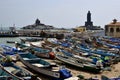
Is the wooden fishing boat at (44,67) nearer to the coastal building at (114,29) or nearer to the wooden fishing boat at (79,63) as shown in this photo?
the wooden fishing boat at (79,63)

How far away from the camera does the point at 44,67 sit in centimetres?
2466

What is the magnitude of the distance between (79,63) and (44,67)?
4.84m

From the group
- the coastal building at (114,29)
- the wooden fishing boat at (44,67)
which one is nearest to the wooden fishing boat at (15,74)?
the wooden fishing boat at (44,67)

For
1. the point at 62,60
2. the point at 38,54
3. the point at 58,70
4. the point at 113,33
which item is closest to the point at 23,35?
the point at 113,33

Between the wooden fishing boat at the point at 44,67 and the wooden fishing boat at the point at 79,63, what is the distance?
11.4 feet

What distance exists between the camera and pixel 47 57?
3434 centimetres

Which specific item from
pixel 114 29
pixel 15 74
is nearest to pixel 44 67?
pixel 15 74

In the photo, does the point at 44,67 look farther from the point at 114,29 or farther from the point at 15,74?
the point at 114,29

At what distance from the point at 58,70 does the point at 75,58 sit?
7540mm

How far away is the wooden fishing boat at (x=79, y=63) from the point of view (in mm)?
26505

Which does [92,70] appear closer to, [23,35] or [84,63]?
[84,63]

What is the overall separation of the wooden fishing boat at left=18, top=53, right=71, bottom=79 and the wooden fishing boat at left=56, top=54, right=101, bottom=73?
3.49m

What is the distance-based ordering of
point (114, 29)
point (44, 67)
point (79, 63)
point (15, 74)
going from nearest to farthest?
1. point (15, 74)
2. point (44, 67)
3. point (79, 63)
4. point (114, 29)

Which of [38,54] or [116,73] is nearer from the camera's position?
[116,73]
